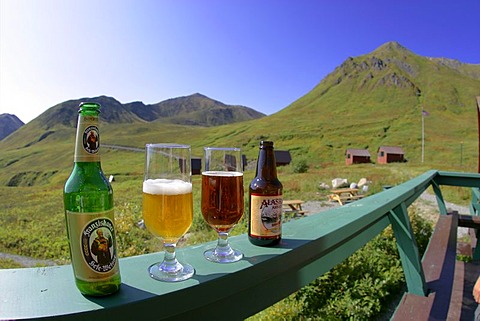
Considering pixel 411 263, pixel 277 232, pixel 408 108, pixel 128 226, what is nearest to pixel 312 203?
pixel 128 226

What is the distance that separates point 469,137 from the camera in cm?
6081

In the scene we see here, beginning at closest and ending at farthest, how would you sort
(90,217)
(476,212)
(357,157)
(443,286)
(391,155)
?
(90,217)
(443,286)
(476,212)
(391,155)
(357,157)

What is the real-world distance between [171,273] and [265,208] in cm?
41

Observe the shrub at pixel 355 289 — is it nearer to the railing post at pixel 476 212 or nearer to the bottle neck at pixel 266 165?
the railing post at pixel 476 212

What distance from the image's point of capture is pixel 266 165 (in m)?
1.10

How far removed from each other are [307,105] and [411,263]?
116095mm

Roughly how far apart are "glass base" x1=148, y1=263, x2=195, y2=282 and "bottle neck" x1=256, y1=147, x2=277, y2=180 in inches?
16.0

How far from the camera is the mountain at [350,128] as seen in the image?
57375mm

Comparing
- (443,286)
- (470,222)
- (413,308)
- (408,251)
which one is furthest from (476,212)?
(413,308)

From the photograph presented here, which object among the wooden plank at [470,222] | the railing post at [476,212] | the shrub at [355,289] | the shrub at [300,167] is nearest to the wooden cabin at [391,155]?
the shrub at [300,167]

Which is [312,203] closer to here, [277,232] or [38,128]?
[277,232]

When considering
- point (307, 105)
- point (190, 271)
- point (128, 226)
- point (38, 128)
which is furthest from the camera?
point (38, 128)

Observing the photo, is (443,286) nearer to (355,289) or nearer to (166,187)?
(355,289)

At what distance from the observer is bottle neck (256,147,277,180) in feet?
3.56
